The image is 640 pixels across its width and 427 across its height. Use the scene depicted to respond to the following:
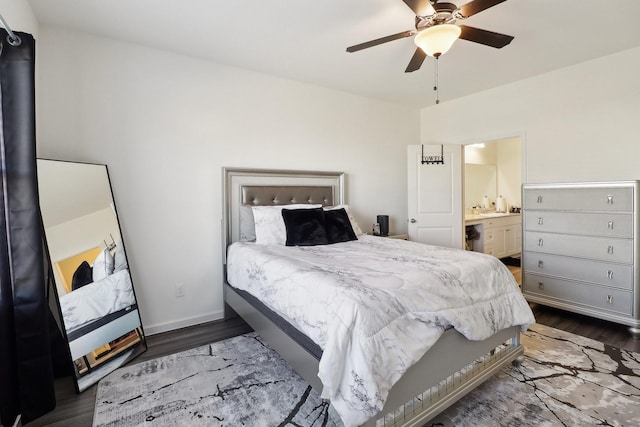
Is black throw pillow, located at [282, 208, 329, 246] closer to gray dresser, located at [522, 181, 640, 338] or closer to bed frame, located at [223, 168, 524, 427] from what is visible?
bed frame, located at [223, 168, 524, 427]

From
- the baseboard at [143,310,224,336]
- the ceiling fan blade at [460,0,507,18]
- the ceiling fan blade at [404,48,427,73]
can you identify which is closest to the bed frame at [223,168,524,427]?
the baseboard at [143,310,224,336]

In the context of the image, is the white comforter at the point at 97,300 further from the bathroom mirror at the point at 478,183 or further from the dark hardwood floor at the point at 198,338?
the bathroom mirror at the point at 478,183

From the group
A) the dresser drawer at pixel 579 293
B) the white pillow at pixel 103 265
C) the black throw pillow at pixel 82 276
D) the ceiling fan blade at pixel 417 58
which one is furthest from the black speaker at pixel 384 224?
the black throw pillow at pixel 82 276

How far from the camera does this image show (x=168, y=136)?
115 inches

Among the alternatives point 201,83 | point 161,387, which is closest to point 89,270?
point 161,387

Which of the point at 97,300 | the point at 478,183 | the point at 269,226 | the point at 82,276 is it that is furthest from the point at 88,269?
the point at 478,183

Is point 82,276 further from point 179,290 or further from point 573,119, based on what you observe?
point 573,119

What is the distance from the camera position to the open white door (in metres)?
4.39

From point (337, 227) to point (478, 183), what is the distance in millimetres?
4262

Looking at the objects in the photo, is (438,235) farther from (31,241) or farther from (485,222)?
(31,241)

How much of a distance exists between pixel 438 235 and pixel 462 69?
7.04 ft

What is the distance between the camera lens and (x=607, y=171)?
10.4ft

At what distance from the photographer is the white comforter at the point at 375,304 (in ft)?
4.50

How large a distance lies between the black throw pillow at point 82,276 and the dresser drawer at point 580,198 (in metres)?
4.17
